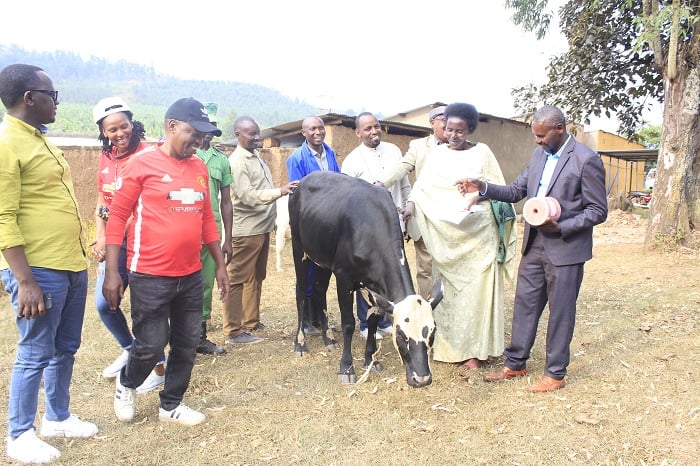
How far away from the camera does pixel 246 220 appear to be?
5.43 metres

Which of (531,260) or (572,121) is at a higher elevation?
(572,121)

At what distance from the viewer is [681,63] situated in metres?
9.48

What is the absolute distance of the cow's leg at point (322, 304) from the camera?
18.0 feet

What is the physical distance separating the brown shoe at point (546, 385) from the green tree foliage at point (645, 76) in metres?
6.11

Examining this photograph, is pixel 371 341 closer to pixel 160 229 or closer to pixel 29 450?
pixel 160 229

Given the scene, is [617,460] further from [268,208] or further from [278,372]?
[268,208]

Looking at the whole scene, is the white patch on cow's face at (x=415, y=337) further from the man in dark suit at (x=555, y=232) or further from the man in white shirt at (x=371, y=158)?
the man in white shirt at (x=371, y=158)

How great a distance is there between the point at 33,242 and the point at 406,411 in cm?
274

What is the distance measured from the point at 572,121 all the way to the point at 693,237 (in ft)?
11.5

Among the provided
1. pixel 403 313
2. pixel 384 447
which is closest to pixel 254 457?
pixel 384 447

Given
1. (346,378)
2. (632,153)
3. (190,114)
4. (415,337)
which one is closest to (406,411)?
(415,337)

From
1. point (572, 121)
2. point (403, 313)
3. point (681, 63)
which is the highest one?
point (681, 63)

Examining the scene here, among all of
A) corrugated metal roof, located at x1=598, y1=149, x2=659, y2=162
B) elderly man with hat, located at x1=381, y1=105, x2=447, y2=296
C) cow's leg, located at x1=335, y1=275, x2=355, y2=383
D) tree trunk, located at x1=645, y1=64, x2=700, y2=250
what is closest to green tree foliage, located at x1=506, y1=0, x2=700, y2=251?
tree trunk, located at x1=645, y1=64, x2=700, y2=250

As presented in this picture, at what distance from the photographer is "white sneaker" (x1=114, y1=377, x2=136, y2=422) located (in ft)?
12.1
